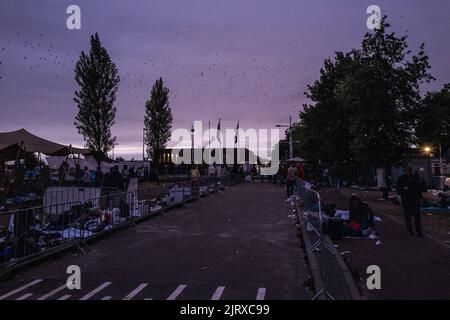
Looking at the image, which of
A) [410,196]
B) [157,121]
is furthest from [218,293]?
[157,121]

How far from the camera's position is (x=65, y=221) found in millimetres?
9680

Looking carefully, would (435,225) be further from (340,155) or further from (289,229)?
(340,155)

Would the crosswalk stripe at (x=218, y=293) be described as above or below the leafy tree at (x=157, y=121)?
below

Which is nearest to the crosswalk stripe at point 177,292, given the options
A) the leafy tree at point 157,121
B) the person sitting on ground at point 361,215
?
the person sitting on ground at point 361,215

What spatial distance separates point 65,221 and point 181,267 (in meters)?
3.62

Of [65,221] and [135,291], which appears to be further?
[65,221]

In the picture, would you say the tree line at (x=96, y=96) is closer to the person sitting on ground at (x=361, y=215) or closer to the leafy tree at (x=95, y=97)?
the leafy tree at (x=95, y=97)

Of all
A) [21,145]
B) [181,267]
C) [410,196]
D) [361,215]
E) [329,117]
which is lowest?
[181,267]

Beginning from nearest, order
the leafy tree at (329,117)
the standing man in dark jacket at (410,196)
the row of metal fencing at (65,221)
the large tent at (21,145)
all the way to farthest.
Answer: the row of metal fencing at (65,221)
the standing man in dark jacket at (410,196)
the large tent at (21,145)
the leafy tree at (329,117)

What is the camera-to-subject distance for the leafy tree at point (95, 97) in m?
34.3

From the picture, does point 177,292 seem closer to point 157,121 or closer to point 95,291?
point 95,291

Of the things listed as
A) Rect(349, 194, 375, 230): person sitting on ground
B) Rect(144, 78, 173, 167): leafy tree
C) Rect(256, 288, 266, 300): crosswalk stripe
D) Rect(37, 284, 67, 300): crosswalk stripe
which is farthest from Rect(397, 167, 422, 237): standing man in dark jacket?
Rect(144, 78, 173, 167): leafy tree

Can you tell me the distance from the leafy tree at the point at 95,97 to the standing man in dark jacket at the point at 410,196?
1097 inches

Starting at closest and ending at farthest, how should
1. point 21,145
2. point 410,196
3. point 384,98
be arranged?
point 410,196 < point 21,145 < point 384,98
